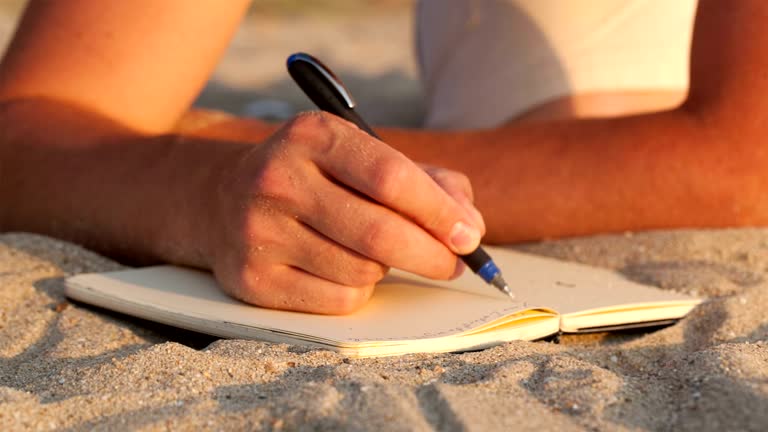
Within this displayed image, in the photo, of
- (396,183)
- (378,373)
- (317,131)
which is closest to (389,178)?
(396,183)

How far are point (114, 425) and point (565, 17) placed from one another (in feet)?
4.78

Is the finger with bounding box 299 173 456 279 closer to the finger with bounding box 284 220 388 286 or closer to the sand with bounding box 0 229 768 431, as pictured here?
the finger with bounding box 284 220 388 286

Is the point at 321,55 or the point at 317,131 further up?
the point at 321,55

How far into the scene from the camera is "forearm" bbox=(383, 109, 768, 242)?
1.48m

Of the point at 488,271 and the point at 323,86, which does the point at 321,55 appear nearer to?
the point at 323,86

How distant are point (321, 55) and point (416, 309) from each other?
3267 millimetres

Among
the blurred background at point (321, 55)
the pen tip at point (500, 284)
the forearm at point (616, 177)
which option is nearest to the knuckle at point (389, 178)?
the pen tip at point (500, 284)

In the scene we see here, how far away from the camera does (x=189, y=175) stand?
4.29 feet

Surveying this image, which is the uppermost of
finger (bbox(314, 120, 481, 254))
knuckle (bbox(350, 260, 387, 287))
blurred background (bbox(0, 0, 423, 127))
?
blurred background (bbox(0, 0, 423, 127))

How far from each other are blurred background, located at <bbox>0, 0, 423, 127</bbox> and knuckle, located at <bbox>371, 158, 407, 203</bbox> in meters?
1.91

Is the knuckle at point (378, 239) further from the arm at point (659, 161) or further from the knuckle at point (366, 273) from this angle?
the arm at point (659, 161)

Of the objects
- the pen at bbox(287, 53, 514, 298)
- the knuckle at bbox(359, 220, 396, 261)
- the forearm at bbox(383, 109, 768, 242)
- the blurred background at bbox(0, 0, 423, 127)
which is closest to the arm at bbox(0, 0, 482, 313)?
the knuckle at bbox(359, 220, 396, 261)

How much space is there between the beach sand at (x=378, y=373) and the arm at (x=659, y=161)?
0.29 feet

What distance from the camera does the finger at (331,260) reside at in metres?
1.09
